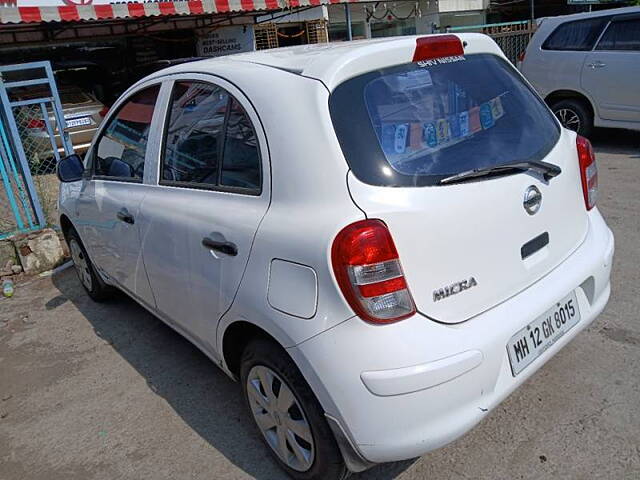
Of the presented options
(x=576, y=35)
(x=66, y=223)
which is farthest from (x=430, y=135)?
(x=576, y=35)

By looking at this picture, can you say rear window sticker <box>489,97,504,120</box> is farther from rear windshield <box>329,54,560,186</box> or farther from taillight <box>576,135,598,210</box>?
taillight <box>576,135,598,210</box>

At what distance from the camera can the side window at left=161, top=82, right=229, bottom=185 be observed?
245cm

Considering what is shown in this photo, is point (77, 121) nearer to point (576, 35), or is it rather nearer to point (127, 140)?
point (127, 140)

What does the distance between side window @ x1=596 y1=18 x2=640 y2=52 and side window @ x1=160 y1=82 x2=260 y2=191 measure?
6277 mm

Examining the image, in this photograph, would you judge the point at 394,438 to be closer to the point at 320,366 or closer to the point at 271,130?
the point at 320,366

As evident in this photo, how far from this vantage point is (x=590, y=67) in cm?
702

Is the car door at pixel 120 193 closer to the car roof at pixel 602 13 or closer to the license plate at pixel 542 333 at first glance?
the license plate at pixel 542 333

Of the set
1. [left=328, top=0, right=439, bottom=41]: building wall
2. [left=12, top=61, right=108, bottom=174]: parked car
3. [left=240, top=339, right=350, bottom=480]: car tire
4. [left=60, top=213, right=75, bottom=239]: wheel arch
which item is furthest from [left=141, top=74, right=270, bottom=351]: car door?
[left=328, top=0, right=439, bottom=41]: building wall

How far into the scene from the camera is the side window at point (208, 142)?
7.41 feet

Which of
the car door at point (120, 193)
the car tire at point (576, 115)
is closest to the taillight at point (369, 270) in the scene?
the car door at point (120, 193)

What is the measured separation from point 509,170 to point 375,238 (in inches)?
27.5

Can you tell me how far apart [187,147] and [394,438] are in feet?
5.47

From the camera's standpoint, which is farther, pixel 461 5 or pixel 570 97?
pixel 461 5

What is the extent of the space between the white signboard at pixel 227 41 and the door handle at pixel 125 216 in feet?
35.2
